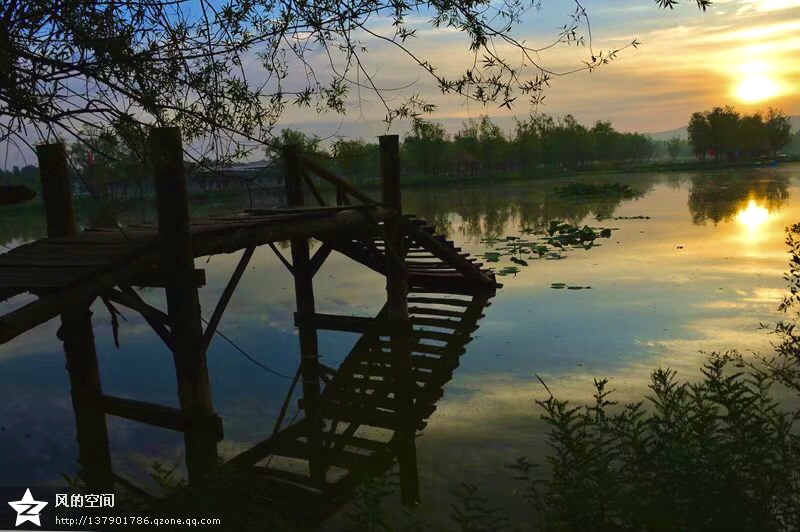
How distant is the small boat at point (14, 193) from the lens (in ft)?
9.68

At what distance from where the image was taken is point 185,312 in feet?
20.6

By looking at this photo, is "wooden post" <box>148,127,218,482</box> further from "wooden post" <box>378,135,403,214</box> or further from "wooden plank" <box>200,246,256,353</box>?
"wooden post" <box>378,135,403,214</box>

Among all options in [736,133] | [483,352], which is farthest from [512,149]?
[483,352]

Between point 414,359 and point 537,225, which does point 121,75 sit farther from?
point 537,225

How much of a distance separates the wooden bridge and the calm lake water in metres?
0.22

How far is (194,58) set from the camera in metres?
3.90

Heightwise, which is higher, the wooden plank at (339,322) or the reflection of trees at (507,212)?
the reflection of trees at (507,212)

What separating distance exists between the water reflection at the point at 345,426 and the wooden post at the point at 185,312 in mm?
449

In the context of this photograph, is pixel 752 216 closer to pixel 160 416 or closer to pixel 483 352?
pixel 483 352

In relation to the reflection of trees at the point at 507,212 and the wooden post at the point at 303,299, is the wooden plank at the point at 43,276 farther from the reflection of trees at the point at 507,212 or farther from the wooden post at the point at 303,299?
the reflection of trees at the point at 507,212

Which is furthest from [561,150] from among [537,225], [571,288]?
[571,288]

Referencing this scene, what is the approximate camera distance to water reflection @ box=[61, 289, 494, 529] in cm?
516

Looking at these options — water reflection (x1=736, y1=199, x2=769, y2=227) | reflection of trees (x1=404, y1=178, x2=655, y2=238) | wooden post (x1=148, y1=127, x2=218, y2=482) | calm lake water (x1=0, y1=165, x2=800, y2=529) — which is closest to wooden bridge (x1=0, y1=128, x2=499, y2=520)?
wooden post (x1=148, y1=127, x2=218, y2=482)

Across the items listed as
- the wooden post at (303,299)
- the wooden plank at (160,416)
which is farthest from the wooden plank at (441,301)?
the wooden plank at (160,416)
